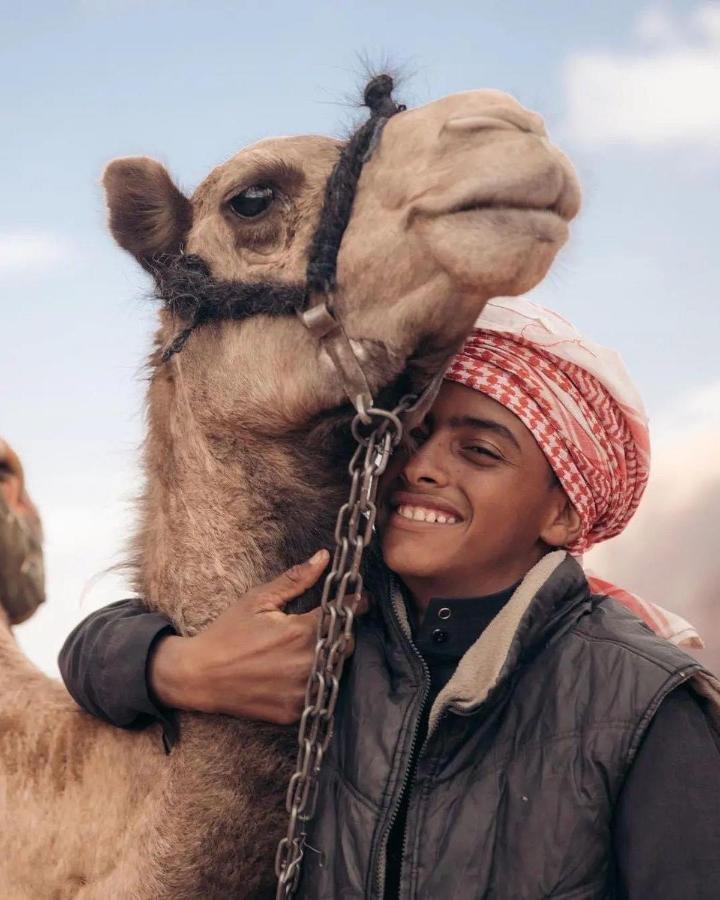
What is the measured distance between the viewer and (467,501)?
2.72 m

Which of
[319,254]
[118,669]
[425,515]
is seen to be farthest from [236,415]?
[118,669]

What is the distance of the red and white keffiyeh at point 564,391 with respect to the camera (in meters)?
2.74

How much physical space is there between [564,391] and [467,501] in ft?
1.17

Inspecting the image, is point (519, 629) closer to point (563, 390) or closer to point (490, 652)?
point (490, 652)

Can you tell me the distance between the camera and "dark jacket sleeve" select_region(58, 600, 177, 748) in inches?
110

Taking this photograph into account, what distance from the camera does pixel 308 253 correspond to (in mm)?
2840

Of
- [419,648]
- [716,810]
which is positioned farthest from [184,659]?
[716,810]

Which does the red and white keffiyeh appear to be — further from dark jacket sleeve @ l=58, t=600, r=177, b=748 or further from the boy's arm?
dark jacket sleeve @ l=58, t=600, r=177, b=748

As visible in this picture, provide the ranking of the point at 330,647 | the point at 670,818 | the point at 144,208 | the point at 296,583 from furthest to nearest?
the point at 144,208 < the point at 296,583 < the point at 330,647 < the point at 670,818

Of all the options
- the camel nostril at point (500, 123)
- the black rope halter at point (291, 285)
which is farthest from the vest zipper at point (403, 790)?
the camel nostril at point (500, 123)

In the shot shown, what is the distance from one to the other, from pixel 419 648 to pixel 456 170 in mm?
1078

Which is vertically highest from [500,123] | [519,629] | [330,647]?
[500,123]

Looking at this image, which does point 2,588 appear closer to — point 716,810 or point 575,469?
point 575,469

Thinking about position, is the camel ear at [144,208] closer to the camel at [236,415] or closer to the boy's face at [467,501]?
the camel at [236,415]
